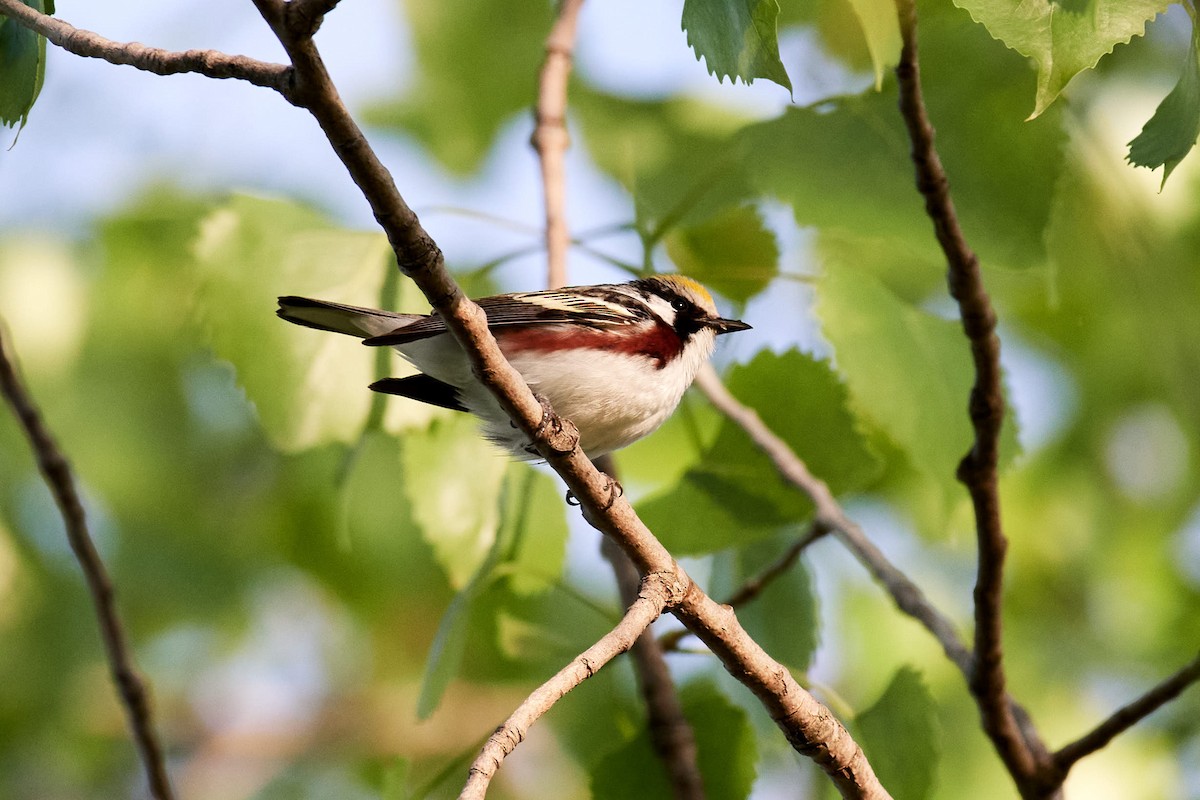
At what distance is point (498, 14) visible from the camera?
580 centimetres

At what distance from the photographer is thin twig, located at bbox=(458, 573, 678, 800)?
5.89ft

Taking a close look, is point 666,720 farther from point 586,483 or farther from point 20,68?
point 20,68

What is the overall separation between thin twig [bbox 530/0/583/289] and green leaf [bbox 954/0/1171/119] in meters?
2.23

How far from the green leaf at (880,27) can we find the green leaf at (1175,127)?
0.57m

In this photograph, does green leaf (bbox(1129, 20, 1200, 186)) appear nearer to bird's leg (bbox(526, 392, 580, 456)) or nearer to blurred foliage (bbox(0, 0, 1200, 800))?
blurred foliage (bbox(0, 0, 1200, 800))

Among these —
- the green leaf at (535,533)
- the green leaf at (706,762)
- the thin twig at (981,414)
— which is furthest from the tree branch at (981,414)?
the green leaf at (535,533)

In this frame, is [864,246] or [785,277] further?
[864,246]

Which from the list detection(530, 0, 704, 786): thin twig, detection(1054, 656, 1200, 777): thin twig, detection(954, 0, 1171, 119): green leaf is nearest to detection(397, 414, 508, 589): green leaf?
detection(530, 0, 704, 786): thin twig

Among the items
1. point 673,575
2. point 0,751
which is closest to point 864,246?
point 673,575

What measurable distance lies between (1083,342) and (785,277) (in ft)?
10.5

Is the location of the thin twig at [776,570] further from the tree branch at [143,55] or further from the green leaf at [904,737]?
the tree branch at [143,55]

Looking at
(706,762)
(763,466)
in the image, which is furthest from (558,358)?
(706,762)

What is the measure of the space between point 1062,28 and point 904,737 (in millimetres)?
2171

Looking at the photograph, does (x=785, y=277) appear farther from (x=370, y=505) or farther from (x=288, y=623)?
(x=288, y=623)
